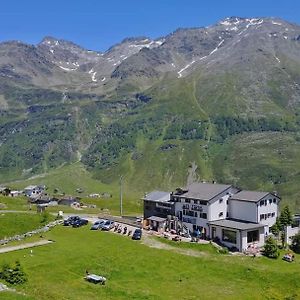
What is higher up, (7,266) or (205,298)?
(7,266)

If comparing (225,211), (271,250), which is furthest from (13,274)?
(225,211)

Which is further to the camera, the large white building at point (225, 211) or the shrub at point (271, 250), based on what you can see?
the large white building at point (225, 211)

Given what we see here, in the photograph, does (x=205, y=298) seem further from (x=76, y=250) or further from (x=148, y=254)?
(x=76, y=250)

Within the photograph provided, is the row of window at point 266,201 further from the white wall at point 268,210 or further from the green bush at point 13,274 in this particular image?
the green bush at point 13,274

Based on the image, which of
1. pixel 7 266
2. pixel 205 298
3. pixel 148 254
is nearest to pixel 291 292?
pixel 205 298

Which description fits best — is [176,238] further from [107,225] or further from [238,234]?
[107,225]

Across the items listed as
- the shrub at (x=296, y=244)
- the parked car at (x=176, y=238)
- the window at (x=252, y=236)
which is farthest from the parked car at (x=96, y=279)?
the shrub at (x=296, y=244)

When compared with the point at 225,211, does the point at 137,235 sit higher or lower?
lower
